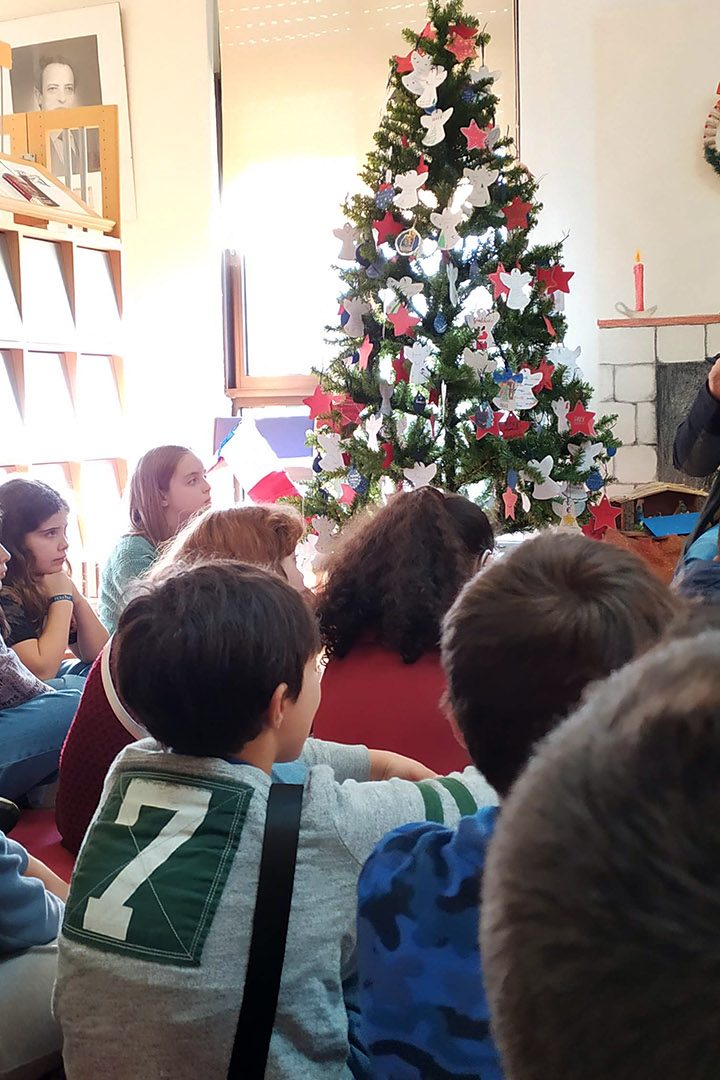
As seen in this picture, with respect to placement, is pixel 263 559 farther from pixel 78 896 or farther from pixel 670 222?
pixel 670 222

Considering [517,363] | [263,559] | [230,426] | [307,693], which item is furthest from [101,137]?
[307,693]

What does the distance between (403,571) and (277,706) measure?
66 centimetres

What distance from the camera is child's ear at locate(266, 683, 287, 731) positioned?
107 cm

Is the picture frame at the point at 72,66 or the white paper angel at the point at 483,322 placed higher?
the picture frame at the point at 72,66

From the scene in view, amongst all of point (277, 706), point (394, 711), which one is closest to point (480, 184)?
point (394, 711)

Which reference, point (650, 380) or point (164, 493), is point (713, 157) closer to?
point (650, 380)

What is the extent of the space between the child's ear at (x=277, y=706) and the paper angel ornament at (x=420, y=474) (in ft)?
6.24

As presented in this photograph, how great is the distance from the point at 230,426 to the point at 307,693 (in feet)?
12.3

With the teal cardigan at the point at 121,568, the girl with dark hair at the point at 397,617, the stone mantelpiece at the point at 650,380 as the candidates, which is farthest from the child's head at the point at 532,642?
the stone mantelpiece at the point at 650,380

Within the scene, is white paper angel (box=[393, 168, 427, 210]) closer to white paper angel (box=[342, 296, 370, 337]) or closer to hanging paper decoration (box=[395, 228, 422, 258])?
hanging paper decoration (box=[395, 228, 422, 258])

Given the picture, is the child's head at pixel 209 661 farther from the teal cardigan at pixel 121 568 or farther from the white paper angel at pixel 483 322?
the white paper angel at pixel 483 322

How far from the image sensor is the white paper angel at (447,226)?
298cm

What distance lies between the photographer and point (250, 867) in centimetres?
95

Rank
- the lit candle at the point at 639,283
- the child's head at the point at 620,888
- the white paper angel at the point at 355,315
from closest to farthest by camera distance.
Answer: the child's head at the point at 620,888 → the white paper angel at the point at 355,315 → the lit candle at the point at 639,283
